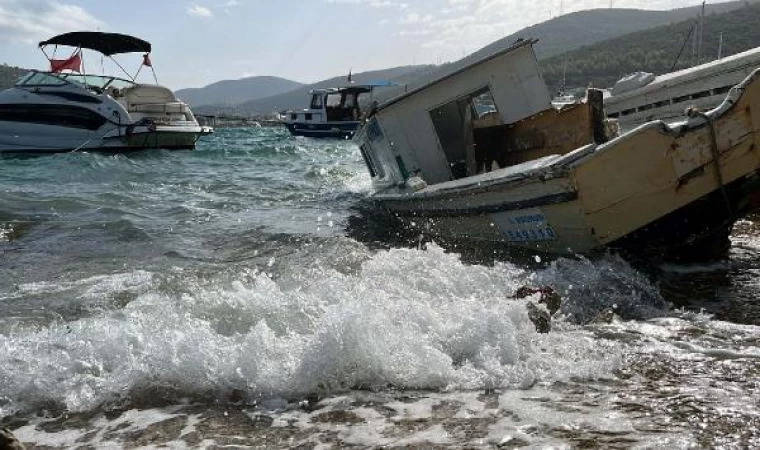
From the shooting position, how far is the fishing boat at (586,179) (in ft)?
20.4

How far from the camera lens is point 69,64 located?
2502cm

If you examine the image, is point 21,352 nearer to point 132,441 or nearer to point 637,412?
point 132,441

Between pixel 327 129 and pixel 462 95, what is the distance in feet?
120

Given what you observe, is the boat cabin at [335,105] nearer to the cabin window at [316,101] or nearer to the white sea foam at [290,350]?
the cabin window at [316,101]

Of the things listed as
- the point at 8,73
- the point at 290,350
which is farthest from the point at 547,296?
the point at 8,73

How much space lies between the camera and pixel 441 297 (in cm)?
583

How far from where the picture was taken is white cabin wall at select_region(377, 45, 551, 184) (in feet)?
30.0

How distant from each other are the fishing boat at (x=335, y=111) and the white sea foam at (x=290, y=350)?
128 feet

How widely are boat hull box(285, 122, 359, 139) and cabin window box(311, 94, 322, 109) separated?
4.53 ft

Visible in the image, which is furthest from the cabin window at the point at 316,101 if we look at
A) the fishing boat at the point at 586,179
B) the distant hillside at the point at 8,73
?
the distant hillside at the point at 8,73

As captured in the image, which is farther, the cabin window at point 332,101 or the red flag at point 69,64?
the cabin window at point 332,101

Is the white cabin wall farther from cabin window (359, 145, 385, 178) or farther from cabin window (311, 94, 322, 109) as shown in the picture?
cabin window (311, 94, 322, 109)

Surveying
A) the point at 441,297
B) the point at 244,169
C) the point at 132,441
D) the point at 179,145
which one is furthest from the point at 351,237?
the point at 179,145

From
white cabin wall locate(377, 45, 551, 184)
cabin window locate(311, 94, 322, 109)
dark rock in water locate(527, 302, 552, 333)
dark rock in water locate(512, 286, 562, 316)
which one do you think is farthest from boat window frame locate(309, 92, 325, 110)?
dark rock in water locate(527, 302, 552, 333)
